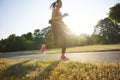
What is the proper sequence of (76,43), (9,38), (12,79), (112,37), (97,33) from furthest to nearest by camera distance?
(97,33) → (112,37) → (9,38) → (76,43) → (12,79)

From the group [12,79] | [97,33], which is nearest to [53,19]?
[12,79]

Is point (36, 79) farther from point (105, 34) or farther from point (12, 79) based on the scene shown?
point (105, 34)

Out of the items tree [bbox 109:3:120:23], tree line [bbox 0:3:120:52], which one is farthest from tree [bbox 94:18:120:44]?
tree [bbox 109:3:120:23]

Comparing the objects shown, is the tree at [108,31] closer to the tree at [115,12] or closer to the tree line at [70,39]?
the tree line at [70,39]

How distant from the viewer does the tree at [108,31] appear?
7072 centimetres

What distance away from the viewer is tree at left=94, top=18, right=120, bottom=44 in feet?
232

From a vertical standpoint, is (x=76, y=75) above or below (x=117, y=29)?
below

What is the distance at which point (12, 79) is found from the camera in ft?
13.8

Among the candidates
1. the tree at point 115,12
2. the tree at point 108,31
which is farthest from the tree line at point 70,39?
the tree at point 115,12

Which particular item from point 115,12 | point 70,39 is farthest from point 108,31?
point 115,12

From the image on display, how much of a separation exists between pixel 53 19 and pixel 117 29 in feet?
229

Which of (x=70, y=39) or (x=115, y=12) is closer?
(x=115, y=12)

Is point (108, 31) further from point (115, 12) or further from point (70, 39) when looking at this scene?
point (115, 12)

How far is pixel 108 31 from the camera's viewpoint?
75.4 meters
